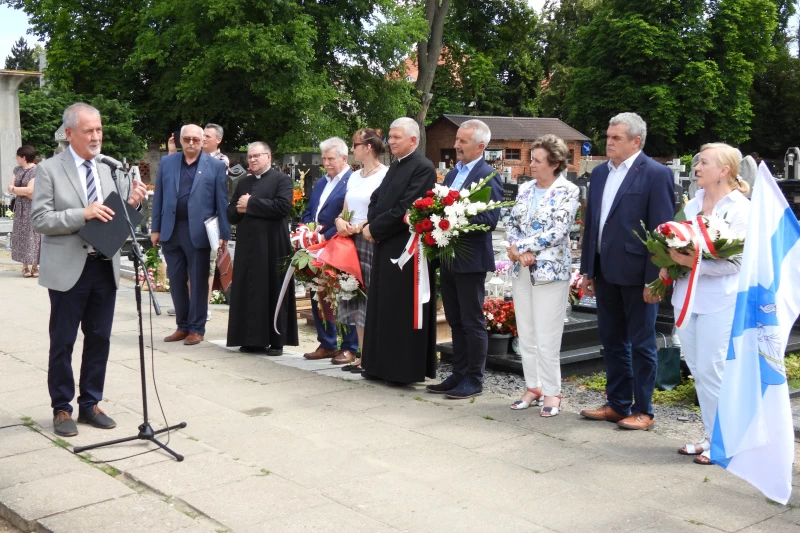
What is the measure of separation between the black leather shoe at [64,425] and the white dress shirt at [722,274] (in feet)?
12.7

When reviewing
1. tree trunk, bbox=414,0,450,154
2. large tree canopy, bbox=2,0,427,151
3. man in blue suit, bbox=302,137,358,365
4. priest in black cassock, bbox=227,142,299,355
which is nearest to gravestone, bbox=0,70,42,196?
large tree canopy, bbox=2,0,427,151

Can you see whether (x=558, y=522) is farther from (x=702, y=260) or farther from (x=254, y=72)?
(x=254, y=72)

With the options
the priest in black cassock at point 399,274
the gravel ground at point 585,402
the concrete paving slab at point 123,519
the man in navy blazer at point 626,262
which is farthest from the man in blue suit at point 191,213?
the concrete paving slab at point 123,519

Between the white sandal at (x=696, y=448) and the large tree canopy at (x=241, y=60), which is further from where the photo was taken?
the large tree canopy at (x=241, y=60)

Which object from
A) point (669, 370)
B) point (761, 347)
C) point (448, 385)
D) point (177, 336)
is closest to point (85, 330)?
point (448, 385)

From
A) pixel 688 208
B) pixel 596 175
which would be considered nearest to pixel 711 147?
pixel 688 208

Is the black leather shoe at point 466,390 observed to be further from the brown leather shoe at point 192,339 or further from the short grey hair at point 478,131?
the brown leather shoe at point 192,339

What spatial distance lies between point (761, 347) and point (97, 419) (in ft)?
13.5

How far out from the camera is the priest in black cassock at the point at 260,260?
867cm

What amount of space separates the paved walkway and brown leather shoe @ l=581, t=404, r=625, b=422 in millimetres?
106

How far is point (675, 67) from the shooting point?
158 ft

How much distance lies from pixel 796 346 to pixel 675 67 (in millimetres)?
42668

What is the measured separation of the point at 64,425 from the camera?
19.5 feet

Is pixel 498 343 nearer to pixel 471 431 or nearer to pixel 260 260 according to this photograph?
pixel 471 431
